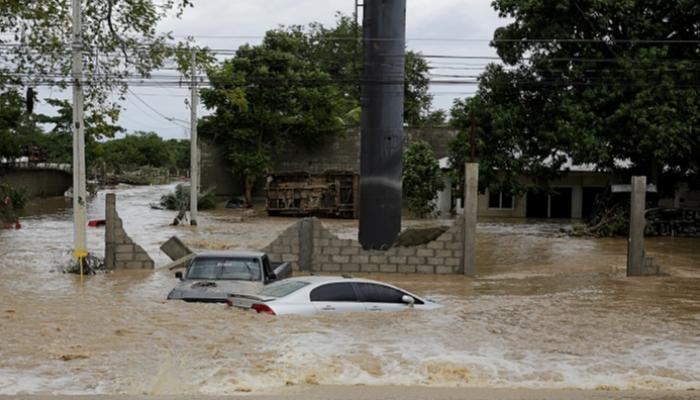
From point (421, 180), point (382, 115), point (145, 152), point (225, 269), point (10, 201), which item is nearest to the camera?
point (225, 269)

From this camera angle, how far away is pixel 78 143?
2334 cm

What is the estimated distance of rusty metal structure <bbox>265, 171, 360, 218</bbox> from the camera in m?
47.2

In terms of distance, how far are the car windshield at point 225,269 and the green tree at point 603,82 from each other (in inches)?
815

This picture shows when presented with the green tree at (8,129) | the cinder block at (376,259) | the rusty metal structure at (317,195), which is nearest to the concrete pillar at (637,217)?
the cinder block at (376,259)

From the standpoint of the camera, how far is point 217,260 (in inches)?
699

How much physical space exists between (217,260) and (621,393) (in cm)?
908

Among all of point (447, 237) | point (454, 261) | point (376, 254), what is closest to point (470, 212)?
point (447, 237)

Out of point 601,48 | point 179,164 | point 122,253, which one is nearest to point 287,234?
point 122,253

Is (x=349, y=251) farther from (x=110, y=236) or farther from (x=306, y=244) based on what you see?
(x=110, y=236)

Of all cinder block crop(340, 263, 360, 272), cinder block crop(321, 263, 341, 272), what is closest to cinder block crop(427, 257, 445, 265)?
cinder block crop(340, 263, 360, 272)

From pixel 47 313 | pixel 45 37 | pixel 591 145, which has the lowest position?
pixel 47 313

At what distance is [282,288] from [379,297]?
6.04 feet

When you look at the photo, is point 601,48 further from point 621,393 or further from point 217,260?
point 621,393

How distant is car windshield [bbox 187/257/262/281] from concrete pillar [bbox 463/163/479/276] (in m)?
7.67
